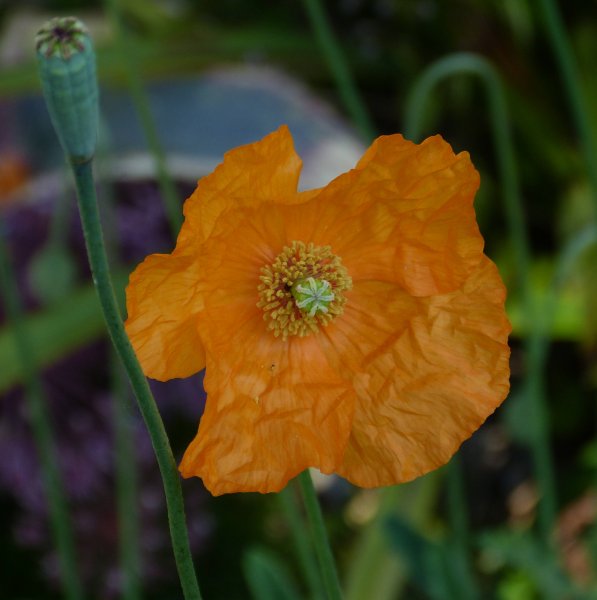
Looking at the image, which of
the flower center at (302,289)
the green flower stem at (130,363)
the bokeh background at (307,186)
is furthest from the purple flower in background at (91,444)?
the green flower stem at (130,363)

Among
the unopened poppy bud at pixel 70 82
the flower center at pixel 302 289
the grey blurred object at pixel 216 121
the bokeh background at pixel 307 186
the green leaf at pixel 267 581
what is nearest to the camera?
the unopened poppy bud at pixel 70 82

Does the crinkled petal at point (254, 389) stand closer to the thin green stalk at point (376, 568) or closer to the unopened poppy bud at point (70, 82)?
the unopened poppy bud at point (70, 82)

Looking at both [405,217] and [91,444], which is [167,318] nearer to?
[405,217]

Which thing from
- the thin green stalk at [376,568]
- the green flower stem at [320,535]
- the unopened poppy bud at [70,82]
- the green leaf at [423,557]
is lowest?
the thin green stalk at [376,568]

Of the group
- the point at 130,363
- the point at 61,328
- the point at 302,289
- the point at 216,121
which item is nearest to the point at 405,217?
the point at 302,289

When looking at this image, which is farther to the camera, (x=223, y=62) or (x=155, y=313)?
(x=223, y=62)

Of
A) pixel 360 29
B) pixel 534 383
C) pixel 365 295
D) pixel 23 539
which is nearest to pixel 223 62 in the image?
pixel 360 29

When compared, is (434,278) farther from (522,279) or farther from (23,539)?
(23,539)
